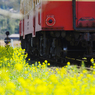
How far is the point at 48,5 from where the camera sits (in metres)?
6.48

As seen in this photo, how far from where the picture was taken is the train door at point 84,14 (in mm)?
6219

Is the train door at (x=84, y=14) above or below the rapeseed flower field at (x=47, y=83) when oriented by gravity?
above

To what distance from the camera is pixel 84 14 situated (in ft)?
20.6

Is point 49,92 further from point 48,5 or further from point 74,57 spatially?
point 74,57

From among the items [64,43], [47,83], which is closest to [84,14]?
[64,43]

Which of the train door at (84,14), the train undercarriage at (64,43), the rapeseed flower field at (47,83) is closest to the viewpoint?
the rapeseed flower field at (47,83)

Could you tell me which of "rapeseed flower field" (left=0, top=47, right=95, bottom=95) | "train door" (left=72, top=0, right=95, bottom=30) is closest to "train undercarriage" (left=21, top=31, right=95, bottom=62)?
"train door" (left=72, top=0, right=95, bottom=30)

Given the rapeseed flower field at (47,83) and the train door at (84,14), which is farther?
the train door at (84,14)

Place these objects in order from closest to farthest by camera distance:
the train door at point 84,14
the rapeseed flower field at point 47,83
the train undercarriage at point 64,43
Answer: the rapeseed flower field at point 47,83 → the train door at point 84,14 → the train undercarriage at point 64,43

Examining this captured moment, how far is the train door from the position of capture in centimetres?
622

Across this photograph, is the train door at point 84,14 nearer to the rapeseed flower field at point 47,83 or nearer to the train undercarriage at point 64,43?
the train undercarriage at point 64,43

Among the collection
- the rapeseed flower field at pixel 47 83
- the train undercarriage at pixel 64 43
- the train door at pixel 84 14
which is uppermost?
the train door at pixel 84 14

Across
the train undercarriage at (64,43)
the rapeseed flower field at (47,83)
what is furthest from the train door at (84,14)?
the rapeseed flower field at (47,83)

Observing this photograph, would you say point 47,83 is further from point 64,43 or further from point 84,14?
point 64,43
